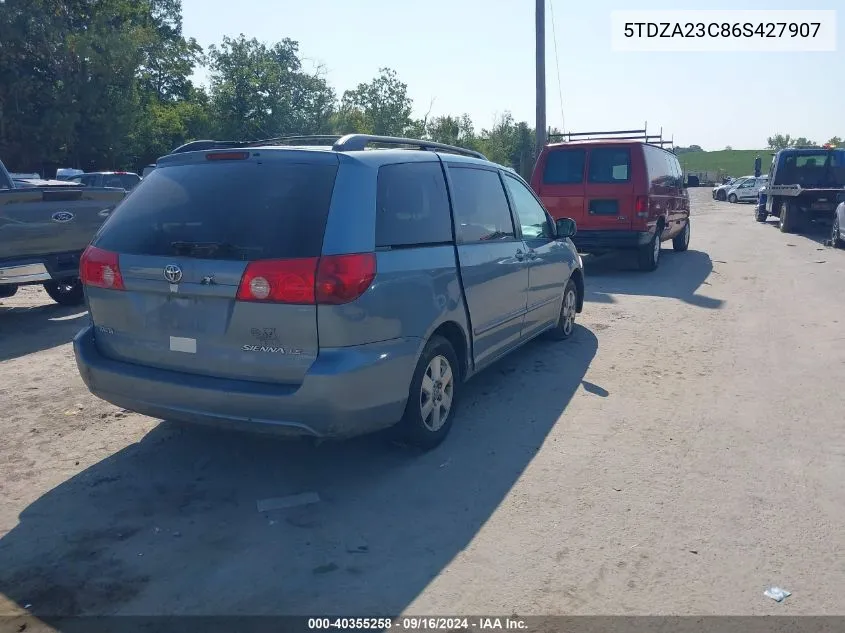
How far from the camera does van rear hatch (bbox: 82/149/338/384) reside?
369cm

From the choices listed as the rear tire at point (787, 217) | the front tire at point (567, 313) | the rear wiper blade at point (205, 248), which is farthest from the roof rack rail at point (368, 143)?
the rear tire at point (787, 217)

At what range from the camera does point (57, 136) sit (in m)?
28.9

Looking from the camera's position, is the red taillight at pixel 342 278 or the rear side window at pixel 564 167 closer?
the red taillight at pixel 342 278

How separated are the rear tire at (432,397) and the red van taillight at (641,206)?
7.78 meters

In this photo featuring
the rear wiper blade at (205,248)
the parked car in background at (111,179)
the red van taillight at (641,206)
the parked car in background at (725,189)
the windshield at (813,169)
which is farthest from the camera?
the parked car in background at (725,189)

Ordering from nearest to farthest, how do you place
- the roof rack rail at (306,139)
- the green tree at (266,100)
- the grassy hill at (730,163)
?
the roof rack rail at (306,139)
the green tree at (266,100)
the grassy hill at (730,163)

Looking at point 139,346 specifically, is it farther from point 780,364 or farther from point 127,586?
point 780,364

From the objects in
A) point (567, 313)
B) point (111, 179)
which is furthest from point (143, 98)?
point (567, 313)

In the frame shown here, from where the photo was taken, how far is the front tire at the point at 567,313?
732cm

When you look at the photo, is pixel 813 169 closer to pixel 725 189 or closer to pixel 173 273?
pixel 173 273

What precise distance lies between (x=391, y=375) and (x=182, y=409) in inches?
45.8

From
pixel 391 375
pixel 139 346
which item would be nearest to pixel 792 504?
pixel 391 375

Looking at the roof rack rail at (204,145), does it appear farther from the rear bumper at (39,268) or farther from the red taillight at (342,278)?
the rear bumper at (39,268)

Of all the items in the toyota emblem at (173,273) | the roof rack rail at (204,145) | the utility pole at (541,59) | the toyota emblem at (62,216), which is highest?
the utility pole at (541,59)
